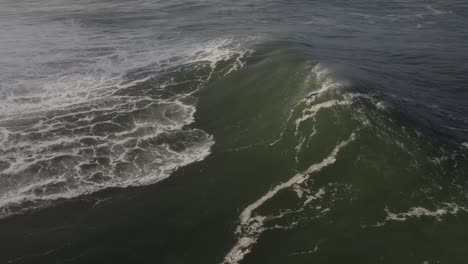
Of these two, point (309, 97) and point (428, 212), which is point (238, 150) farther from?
point (428, 212)

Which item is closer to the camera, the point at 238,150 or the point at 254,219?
the point at 254,219

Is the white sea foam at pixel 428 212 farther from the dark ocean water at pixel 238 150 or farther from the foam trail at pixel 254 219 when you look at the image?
the foam trail at pixel 254 219

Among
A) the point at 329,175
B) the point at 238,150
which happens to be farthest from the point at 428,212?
the point at 238,150

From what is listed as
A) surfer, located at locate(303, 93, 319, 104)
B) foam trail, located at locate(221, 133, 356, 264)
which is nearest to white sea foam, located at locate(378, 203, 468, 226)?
foam trail, located at locate(221, 133, 356, 264)

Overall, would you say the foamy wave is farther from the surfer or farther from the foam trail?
the surfer

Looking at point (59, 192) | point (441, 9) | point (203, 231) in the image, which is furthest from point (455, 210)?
point (441, 9)
